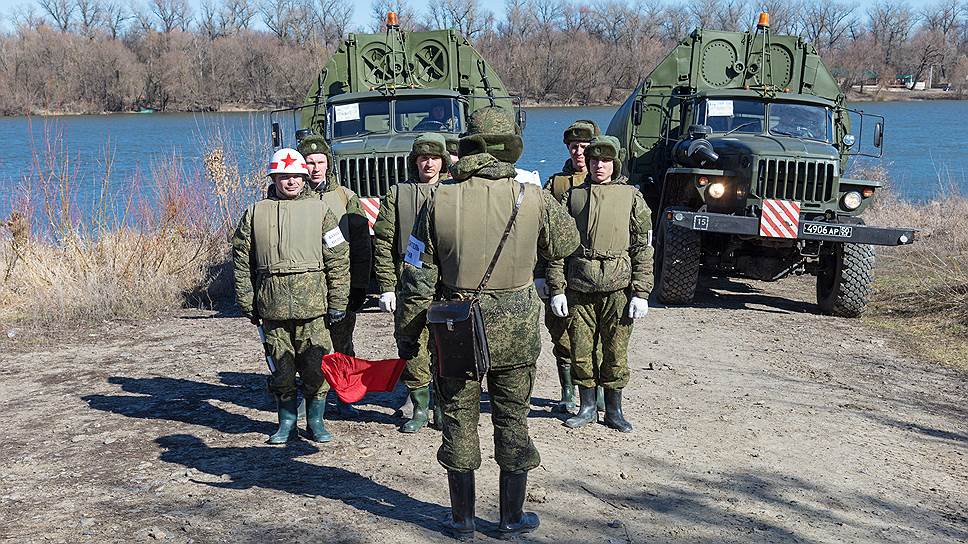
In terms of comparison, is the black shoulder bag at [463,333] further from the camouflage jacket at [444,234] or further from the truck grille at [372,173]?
the truck grille at [372,173]

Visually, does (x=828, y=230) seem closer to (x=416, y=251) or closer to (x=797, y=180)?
(x=797, y=180)

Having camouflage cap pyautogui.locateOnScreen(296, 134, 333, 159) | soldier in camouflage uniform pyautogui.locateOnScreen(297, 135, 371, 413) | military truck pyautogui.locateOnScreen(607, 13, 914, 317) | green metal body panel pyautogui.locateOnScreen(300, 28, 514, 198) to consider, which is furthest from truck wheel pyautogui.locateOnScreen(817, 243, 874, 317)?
camouflage cap pyautogui.locateOnScreen(296, 134, 333, 159)

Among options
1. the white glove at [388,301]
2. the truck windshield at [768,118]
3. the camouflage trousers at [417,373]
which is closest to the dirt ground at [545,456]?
the camouflage trousers at [417,373]

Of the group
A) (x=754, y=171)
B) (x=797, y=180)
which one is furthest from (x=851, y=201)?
(x=754, y=171)

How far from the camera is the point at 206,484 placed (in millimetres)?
Result: 5039

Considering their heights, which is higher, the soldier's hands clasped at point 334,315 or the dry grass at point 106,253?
the soldier's hands clasped at point 334,315

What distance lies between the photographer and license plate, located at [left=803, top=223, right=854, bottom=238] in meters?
8.97

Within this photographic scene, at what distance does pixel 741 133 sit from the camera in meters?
10.1

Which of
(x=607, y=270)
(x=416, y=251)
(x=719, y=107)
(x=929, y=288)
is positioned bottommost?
(x=929, y=288)

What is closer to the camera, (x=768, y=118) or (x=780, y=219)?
(x=780, y=219)

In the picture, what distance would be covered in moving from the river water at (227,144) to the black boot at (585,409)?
22.1ft

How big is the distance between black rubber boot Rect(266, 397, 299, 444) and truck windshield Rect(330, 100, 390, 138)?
5.20 meters

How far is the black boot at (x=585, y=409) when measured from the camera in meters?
6.00

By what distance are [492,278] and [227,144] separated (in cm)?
1019
